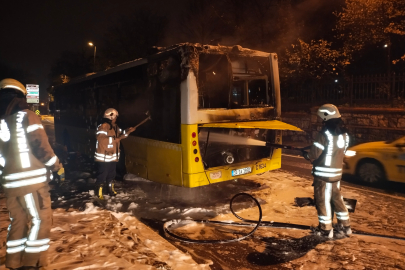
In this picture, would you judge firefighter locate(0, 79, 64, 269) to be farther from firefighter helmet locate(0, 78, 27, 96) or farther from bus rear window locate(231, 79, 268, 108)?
bus rear window locate(231, 79, 268, 108)

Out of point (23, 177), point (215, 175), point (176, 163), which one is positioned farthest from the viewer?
point (215, 175)

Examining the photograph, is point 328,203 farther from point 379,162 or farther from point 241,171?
point 379,162

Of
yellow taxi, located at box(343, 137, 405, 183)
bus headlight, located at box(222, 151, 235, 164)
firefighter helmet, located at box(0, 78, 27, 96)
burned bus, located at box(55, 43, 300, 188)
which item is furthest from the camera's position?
yellow taxi, located at box(343, 137, 405, 183)

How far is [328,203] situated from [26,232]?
Result: 4.19 meters

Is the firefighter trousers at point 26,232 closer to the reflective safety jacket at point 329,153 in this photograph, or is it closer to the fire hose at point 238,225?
the fire hose at point 238,225

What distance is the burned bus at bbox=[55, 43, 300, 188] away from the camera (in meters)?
5.88

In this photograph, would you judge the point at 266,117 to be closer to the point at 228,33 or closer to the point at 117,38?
the point at 228,33

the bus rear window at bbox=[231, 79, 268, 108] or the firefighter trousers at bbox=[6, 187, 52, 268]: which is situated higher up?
the bus rear window at bbox=[231, 79, 268, 108]

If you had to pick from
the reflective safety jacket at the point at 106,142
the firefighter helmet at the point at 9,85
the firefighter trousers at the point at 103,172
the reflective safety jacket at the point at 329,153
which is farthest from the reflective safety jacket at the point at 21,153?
the reflective safety jacket at the point at 329,153

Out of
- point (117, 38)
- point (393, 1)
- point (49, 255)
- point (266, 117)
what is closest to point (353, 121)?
point (393, 1)

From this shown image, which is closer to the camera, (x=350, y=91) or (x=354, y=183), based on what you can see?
(x=354, y=183)

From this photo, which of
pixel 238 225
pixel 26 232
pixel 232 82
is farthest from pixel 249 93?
pixel 26 232

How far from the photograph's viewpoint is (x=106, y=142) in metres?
6.89

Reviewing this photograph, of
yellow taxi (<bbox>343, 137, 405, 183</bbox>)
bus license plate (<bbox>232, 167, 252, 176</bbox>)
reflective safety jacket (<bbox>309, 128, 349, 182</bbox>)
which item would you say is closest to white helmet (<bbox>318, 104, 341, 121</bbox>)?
reflective safety jacket (<bbox>309, 128, 349, 182</bbox>)
